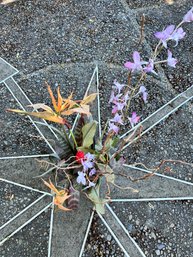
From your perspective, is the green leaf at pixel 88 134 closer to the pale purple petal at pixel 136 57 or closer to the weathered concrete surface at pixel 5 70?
the pale purple petal at pixel 136 57

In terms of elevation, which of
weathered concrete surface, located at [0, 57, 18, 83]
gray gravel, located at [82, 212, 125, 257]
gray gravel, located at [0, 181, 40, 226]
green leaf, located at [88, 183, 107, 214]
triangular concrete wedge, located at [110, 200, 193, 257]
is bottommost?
triangular concrete wedge, located at [110, 200, 193, 257]

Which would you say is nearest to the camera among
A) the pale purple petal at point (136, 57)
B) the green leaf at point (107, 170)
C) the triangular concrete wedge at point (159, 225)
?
the pale purple petal at point (136, 57)

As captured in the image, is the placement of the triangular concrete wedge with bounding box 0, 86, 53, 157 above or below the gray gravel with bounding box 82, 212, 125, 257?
above

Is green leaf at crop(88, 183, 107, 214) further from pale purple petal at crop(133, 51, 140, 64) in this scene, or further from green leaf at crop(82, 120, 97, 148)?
pale purple petal at crop(133, 51, 140, 64)

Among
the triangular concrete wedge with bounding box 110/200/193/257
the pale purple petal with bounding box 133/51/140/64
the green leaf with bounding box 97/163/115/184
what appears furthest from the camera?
the triangular concrete wedge with bounding box 110/200/193/257

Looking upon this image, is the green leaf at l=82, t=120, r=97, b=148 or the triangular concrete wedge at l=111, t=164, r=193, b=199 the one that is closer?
the green leaf at l=82, t=120, r=97, b=148

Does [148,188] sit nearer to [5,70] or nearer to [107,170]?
[107,170]

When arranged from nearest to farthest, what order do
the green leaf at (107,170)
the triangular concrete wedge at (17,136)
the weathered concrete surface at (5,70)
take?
the green leaf at (107,170)
the triangular concrete wedge at (17,136)
the weathered concrete surface at (5,70)

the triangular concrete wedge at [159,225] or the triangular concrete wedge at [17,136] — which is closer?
the triangular concrete wedge at [159,225]

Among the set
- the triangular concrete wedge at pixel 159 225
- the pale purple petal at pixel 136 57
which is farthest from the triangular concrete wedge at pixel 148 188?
the pale purple petal at pixel 136 57

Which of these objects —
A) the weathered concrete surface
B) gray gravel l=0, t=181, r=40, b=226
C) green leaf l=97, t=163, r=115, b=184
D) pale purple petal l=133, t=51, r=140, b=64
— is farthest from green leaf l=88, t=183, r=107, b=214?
the weathered concrete surface

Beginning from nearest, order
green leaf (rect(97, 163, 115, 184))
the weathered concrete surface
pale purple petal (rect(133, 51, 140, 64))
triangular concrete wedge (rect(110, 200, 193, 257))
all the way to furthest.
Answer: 1. pale purple petal (rect(133, 51, 140, 64))
2. green leaf (rect(97, 163, 115, 184))
3. triangular concrete wedge (rect(110, 200, 193, 257))
4. the weathered concrete surface
